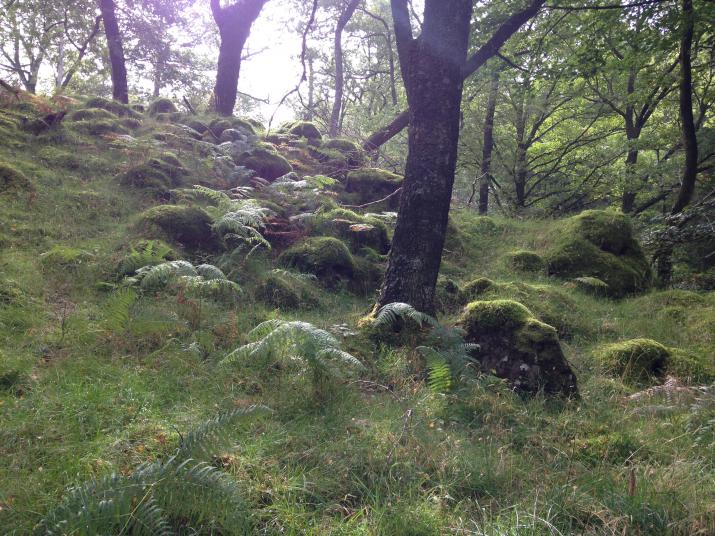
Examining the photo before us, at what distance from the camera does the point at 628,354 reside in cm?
521

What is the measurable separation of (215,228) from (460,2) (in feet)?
14.5

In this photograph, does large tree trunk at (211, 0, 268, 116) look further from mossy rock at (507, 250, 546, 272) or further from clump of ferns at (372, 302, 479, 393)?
clump of ferns at (372, 302, 479, 393)

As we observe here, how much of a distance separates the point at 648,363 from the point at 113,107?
1259 cm

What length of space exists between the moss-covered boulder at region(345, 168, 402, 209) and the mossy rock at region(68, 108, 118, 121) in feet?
19.2

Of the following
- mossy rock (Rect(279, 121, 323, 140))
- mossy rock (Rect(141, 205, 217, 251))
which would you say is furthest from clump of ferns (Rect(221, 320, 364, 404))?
mossy rock (Rect(279, 121, 323, 140))

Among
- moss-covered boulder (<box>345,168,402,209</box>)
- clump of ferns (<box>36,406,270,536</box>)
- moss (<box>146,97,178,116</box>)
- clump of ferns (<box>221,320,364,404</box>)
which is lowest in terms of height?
clump of ferns (<box>36,406,270,536</box>)

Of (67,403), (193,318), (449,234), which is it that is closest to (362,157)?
(449,234)

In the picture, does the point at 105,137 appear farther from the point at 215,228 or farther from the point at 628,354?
the point at 628,354

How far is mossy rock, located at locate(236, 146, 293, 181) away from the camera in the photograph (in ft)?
32.5

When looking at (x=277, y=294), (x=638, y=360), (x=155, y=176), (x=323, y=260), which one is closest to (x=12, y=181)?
(x=155, y=176)

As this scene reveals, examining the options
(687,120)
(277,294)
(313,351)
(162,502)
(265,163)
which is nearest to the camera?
(162,502)

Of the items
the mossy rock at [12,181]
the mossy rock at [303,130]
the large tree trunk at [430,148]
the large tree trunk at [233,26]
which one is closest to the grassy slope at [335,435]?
the large tree trunk at [430,148]

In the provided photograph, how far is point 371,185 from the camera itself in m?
10.6

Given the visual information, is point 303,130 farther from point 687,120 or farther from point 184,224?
point 687,120
